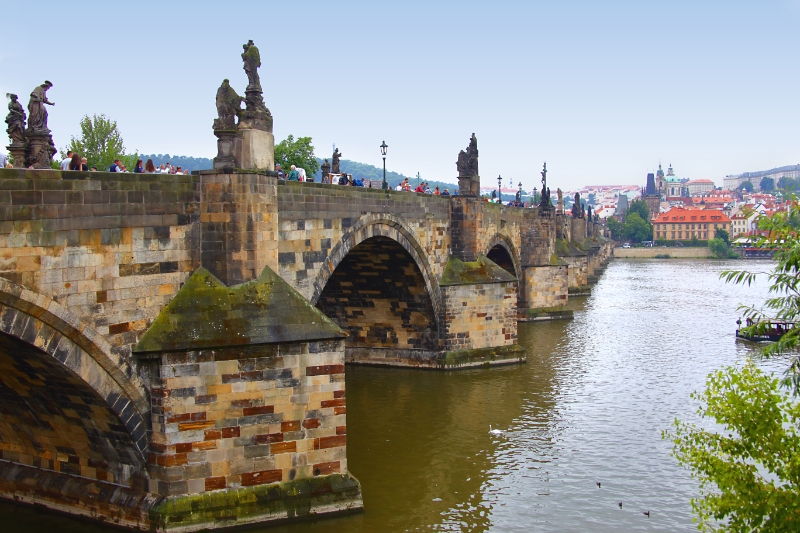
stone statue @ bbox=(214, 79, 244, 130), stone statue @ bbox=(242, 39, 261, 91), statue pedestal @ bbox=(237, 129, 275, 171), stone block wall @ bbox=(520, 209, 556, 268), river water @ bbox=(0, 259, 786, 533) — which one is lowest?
river water @ bbox=(0, 259, 786, 533)

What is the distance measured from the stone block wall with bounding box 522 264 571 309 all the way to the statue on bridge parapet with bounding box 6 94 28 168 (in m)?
35.1

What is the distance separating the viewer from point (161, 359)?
13.9 m

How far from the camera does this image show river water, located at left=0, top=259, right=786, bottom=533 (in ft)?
51.4

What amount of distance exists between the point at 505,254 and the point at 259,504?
32084 mm

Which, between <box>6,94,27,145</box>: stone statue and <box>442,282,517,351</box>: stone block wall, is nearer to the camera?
<box>6,94,27,145</box>: stone statue

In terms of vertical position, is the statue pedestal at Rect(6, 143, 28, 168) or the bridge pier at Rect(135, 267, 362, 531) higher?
the statue pedestal at Rect(6, 143, 28, 168)

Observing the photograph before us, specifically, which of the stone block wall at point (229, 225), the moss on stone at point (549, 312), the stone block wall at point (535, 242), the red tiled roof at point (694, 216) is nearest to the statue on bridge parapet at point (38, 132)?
the stone block wall at point (229, 225)

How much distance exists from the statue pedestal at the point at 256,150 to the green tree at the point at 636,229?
156 m

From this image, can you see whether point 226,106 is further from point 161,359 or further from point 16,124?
point 161,359

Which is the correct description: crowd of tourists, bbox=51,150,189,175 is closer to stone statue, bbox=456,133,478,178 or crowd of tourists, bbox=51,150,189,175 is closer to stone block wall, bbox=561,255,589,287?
stone statue, bbox=456,133,478,178

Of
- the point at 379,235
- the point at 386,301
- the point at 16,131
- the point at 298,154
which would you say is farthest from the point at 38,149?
the point at 298,154

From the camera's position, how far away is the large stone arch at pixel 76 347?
40.0ft

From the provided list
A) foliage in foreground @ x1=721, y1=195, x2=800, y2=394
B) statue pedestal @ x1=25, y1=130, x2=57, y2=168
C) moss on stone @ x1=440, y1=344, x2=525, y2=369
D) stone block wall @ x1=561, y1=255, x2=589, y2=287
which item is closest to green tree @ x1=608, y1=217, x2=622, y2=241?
stone block wall @ x1=561, y1=255, x2=589, y2=287

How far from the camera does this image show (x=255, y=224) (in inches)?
618
